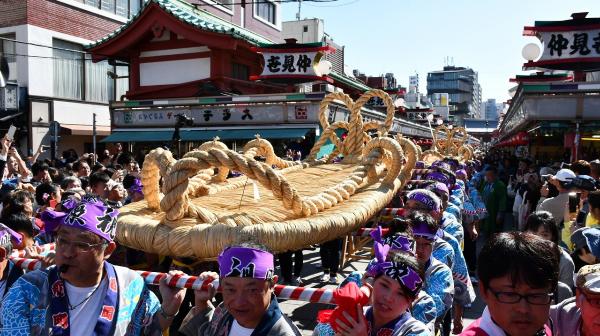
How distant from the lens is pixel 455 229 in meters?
3.65

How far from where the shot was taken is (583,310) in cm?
174

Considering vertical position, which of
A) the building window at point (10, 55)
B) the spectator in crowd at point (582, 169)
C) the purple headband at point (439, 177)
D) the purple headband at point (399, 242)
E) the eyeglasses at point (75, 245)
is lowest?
the purple headband at point (399, 242)

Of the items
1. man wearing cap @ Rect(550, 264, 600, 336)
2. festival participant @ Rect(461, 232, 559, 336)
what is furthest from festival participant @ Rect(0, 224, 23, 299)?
man wearing cap @ Rect(550, 264, 600, 336)

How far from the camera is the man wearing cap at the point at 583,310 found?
168 cm

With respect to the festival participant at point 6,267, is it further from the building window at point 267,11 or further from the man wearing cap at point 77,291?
the building window at point 267,11

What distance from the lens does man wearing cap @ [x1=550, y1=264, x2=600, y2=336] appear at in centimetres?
168

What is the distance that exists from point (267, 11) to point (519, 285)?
2321 cm

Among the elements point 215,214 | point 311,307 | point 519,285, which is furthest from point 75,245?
point 311,307

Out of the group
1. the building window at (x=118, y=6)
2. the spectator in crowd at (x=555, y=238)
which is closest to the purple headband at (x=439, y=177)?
the spectator in crowd at (x=555, y=238)

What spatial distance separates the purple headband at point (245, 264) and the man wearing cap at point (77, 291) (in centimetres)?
46

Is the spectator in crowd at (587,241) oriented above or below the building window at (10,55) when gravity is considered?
below

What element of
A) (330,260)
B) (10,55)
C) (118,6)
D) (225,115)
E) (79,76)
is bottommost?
(330,260)

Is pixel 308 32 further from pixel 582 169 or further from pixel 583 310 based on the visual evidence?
pixel 583 310

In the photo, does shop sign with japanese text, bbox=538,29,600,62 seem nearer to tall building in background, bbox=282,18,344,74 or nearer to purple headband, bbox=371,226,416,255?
purple headband, bbox=371,226,416,255
